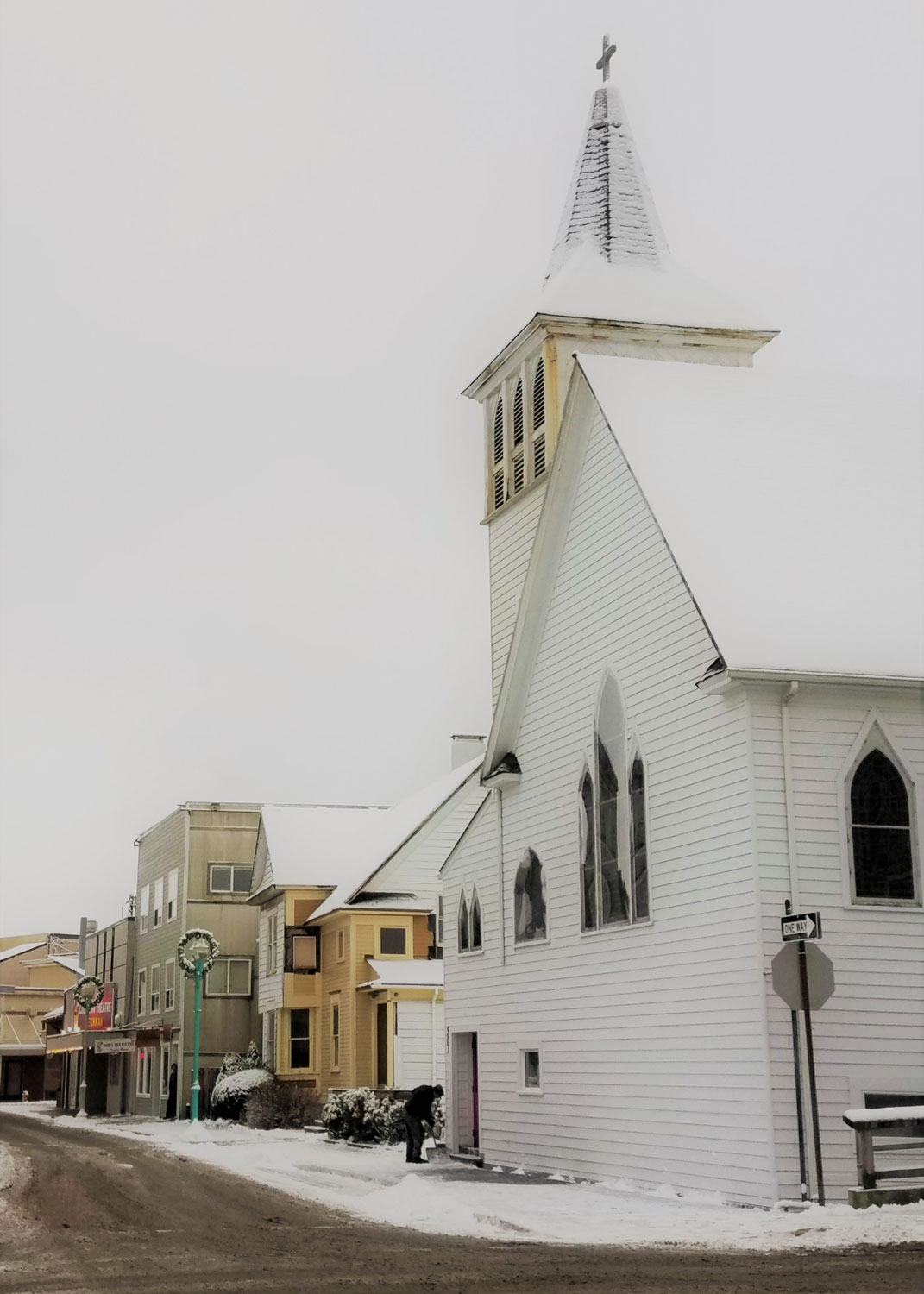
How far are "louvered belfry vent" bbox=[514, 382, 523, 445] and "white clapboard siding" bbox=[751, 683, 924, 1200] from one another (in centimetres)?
1163

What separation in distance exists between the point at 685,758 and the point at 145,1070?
1841 inches

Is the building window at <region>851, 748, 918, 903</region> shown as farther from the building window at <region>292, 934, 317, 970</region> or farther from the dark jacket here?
the building window at <region>292, 934, 317, 970</region>

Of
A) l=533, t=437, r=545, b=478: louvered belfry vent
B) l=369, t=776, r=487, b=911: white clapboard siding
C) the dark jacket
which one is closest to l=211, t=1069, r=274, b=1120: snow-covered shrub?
l=369, t=776, r=487, b=911: white clapboard siding

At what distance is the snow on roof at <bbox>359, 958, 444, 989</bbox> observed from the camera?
136 feet

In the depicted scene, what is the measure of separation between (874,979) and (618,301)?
15128mm

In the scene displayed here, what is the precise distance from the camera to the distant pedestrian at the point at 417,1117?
1028 inches

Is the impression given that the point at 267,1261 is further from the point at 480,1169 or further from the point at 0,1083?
the point at 0,1083

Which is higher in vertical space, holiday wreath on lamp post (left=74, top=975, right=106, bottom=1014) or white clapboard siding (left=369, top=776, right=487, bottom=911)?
white clapboard siding (left=369, top=776, right=487, bottom=911)

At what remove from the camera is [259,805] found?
59406 millimetres

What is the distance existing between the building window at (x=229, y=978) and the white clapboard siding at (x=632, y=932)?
97.6ft

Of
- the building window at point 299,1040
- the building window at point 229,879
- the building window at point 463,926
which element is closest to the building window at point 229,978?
the building window at point 229,879

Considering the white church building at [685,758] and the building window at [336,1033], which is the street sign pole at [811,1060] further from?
the building window at [336,1033]

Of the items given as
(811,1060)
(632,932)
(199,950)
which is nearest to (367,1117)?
(632,932)

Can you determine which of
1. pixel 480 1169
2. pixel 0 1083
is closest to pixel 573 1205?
pixel 480 1169
